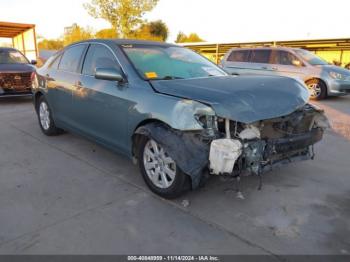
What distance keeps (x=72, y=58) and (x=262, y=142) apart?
130 inches

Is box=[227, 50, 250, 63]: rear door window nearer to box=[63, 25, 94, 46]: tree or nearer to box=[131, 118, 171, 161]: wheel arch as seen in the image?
box=[131, 118, 171, 161]: wheel arch

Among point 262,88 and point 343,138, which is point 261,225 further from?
point 343,138

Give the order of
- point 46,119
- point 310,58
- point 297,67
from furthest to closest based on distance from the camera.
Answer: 1. point 310,58
2. point 297,67
3. point 46,119

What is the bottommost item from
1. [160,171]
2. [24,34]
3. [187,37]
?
[160,171]

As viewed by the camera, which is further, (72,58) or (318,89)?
(318,89)

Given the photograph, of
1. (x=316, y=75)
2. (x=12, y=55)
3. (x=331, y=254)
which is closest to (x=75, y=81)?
(x=331, y=254)

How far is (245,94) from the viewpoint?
3.21 metres

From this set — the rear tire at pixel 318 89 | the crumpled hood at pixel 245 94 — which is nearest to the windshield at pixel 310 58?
the rear tire at pixel 318 89

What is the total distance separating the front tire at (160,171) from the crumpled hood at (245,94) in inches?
25.2

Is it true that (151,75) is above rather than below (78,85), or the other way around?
above

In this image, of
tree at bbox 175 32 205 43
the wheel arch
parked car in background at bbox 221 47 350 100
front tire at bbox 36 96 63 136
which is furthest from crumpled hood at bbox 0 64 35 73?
tree at bbox 175 32 205 43

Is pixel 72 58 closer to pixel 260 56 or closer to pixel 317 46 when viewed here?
pixel 260 56

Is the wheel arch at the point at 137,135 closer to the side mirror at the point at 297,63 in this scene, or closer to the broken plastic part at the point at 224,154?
the broken plastic part at the point at 224,154

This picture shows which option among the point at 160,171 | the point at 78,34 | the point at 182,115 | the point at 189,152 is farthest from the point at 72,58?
the point at 78,34
